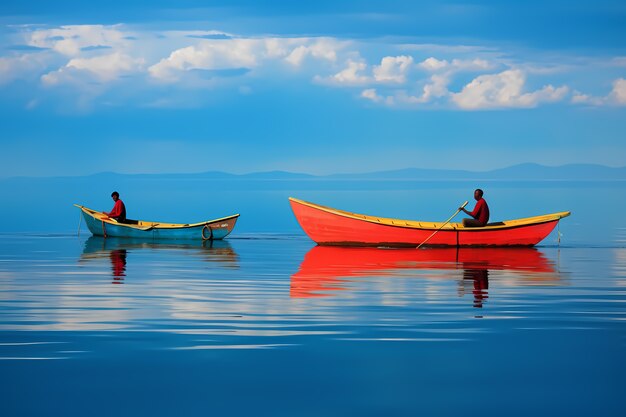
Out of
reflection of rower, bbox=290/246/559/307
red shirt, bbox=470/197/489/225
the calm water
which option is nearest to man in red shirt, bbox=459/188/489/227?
red shirt, bbox=470/197/489/225

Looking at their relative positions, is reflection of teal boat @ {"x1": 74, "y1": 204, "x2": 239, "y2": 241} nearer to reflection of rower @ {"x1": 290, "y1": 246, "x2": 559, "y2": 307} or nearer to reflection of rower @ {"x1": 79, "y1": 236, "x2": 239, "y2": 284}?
reflection of rower @ {"x1": 79, "y1": 236, "x2": 239, "y2": 284}

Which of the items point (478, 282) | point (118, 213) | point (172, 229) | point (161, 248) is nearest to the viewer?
point (478, 282)

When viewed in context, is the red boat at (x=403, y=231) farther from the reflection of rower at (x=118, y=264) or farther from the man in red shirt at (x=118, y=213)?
the man in red shirt at (x=118, y=213)

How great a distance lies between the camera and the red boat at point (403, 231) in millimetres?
30906

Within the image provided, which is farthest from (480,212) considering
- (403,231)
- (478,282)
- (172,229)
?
(478,282)

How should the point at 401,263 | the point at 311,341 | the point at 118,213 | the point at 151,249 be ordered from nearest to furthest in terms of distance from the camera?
the point at 311,341
the point at 401,263
the point at 151,249
the point at 118,213

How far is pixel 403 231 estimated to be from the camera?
1219 inches

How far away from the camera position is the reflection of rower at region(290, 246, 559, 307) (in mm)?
20312

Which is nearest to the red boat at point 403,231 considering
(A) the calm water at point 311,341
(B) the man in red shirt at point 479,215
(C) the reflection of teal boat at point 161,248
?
(B) the man in red shirt at point 479,215

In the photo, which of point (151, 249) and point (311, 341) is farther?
point (151, 249)

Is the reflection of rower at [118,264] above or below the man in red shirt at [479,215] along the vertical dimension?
below

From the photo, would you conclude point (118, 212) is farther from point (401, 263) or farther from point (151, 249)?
point (401, 263)

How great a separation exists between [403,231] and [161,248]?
24.1ft

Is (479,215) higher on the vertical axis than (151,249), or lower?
higher
